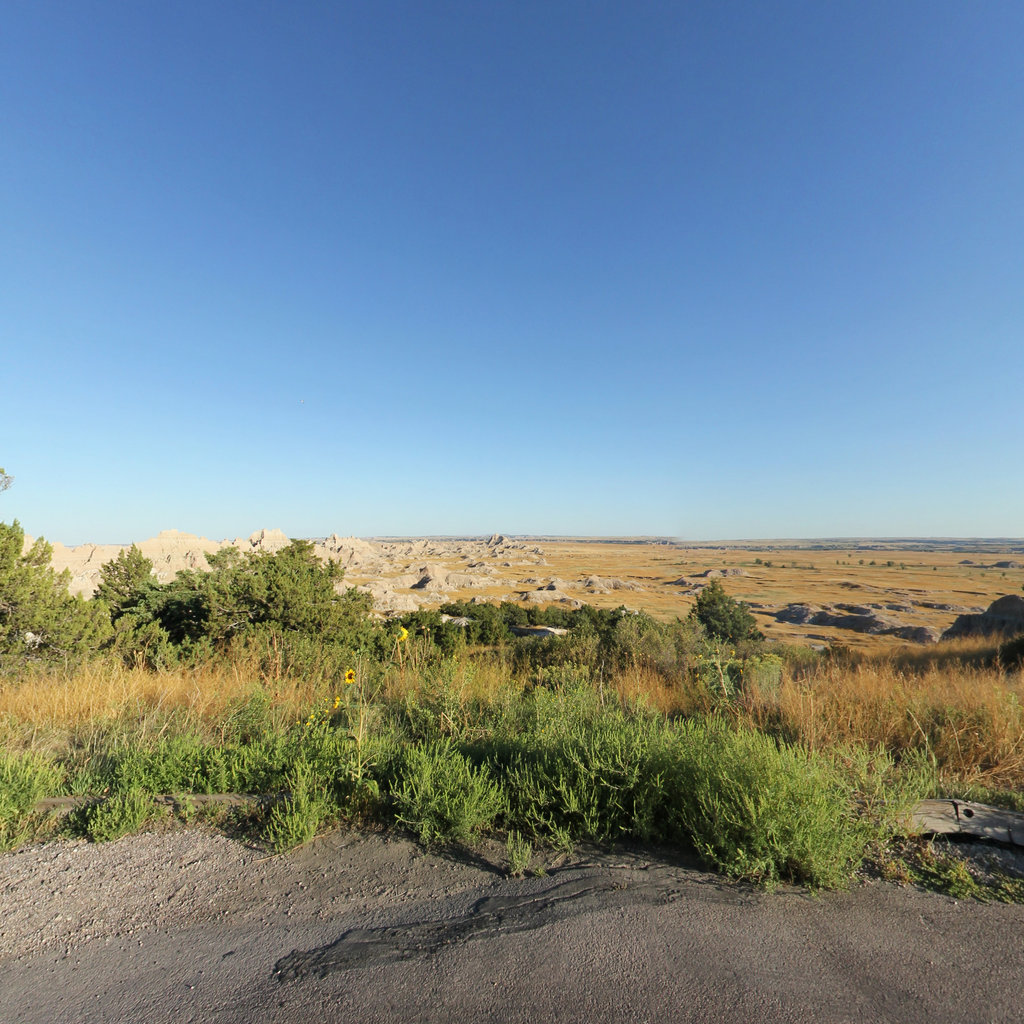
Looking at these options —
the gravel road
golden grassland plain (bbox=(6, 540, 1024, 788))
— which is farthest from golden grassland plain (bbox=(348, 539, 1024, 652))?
the gravel road

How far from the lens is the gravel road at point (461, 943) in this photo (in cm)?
197

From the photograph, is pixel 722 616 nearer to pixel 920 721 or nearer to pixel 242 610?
pixel 242 610

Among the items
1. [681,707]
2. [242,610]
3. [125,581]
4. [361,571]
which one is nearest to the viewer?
[681,707]

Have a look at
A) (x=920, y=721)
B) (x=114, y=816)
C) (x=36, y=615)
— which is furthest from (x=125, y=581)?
(x=920, y=721)

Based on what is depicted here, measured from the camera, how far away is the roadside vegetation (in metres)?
3.03

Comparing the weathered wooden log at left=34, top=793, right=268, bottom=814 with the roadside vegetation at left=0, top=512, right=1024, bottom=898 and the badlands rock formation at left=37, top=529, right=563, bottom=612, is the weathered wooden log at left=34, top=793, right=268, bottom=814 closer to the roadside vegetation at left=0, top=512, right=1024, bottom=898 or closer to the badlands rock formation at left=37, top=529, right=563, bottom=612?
the roadside vegetation at left=0, top=512, right=1024, bottom=898

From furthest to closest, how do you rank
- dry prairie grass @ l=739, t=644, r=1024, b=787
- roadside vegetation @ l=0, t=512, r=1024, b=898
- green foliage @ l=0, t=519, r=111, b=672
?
1. green foliage @ l=0, t=519, r=111, b=672
2. dry prairie grass @ l=739, t=644, r=1024, b=787
3. roadside vegetation @ l=0, t=512, r=1024, b=898

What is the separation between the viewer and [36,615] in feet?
26.9

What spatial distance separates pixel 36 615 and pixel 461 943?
31.1ft

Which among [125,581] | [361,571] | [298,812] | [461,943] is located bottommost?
[361,571]

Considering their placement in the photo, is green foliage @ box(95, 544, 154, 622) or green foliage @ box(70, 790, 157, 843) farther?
green foliage @ box(95, 544, 154, 622)

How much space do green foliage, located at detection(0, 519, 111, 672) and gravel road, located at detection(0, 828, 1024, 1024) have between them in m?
7.17

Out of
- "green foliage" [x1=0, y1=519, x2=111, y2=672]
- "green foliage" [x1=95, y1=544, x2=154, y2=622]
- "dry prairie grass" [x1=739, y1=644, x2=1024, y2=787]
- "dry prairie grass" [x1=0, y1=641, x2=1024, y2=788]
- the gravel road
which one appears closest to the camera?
the gravel road

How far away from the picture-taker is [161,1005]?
1965mm
